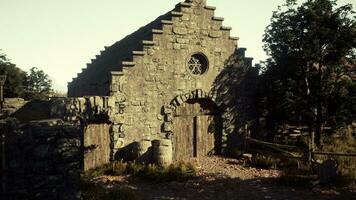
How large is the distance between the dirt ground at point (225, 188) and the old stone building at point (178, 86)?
9.12 feet

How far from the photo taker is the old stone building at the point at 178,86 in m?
15.7

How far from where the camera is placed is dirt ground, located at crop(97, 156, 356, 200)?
1135cm

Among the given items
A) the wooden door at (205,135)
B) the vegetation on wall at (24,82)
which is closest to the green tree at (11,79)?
the vegetation on wall at (24,82)

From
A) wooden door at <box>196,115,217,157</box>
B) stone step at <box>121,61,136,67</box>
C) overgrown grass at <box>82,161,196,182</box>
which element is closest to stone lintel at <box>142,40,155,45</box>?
stone step at <box>121,61,136,67</box>

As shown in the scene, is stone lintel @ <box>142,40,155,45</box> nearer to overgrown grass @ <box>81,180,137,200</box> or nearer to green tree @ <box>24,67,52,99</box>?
overgrown grass @ <box>81,180,137,200</box>

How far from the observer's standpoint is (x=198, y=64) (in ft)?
57.6

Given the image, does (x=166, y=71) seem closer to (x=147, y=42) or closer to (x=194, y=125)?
(x=147, y=42)

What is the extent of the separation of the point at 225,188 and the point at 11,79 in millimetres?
20927

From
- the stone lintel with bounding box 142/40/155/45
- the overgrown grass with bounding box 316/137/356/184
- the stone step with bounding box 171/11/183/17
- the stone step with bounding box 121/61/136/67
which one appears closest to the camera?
the overgrown grass with bounding box 316/137/356/184

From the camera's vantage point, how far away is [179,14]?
55.0ft

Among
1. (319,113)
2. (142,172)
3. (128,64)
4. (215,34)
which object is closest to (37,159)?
(142,172)

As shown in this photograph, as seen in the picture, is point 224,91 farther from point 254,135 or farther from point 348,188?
point 348,188

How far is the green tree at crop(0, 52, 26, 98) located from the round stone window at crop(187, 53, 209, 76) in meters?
16.1

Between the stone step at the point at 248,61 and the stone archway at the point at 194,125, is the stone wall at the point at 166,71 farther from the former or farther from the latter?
the stone step at the point at 248,61
